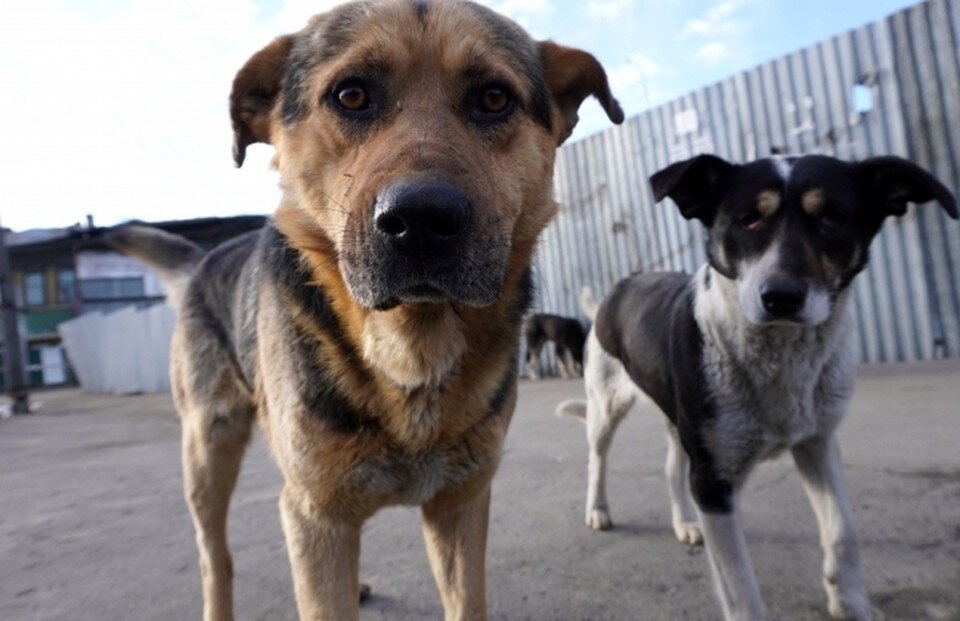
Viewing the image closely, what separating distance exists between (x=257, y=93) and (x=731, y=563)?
88.6 inches

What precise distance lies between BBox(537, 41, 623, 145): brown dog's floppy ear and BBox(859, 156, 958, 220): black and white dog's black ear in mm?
1048

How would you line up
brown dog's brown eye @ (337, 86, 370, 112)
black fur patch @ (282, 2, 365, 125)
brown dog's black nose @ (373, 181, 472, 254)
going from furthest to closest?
black fur patch @ (282, 2, 365, 125) → brown dog's brown eye @ (337, 86, 370, 112) → brown dog's black nose @ (373, 181, 472, 254)

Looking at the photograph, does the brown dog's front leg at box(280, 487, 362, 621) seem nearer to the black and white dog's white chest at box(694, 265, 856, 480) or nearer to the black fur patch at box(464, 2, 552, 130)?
the black and white dog's white chest at box(694, 265, 856, 480)

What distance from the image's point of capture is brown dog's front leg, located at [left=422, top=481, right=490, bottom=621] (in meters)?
2.01

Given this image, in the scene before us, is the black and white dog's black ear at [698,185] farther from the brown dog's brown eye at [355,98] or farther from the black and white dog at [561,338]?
the black and white dog at [561,338]

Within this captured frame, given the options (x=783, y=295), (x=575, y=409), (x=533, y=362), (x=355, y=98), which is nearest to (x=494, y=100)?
(x=355, y=98)

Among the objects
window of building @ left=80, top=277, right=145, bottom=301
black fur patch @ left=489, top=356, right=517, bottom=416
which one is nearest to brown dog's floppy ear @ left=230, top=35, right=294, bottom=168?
black fur patch @ left=489, top=356, right=517, bottom=416

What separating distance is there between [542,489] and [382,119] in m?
2.79

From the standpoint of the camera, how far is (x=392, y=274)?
149 centimetres

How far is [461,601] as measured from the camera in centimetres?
202

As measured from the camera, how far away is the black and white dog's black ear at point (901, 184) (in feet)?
7.76

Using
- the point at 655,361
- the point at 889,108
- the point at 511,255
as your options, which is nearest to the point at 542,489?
the point at 655,361

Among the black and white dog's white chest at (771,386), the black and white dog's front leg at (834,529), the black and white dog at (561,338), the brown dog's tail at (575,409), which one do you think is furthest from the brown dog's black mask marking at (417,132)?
the black and white dog at (561,338)

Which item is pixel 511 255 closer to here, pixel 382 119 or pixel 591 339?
pixel 382 119
